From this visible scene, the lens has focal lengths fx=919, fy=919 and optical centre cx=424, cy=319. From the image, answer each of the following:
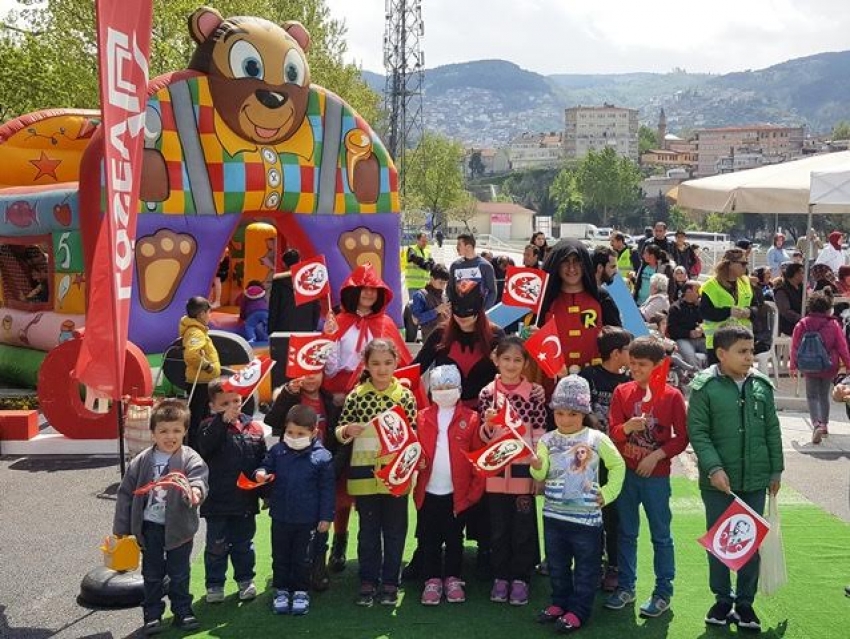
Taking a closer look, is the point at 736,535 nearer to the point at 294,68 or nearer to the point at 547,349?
the point at 547,349

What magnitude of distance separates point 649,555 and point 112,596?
2.97 m

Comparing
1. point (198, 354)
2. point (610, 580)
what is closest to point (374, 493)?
point (610, 580)

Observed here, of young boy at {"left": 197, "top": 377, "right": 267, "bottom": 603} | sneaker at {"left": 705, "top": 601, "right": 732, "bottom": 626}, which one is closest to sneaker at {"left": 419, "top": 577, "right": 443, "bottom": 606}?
young boy at {"left": 197, "top": 377, "right": 267, "bottom": 603}

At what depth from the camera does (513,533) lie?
15.3 feet

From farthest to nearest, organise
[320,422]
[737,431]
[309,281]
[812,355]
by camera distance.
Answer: [812,355], [309,281], [320,422], [737,431]

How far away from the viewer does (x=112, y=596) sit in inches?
184

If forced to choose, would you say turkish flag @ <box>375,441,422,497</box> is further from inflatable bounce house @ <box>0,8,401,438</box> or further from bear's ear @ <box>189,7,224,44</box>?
bear's ear @ <box>189,7,224,44</box>

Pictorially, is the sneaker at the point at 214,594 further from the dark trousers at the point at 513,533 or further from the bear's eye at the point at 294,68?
the bear's eye at the point at 294,68

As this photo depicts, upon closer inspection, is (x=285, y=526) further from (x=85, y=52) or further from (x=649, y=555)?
(x=85, y=52)

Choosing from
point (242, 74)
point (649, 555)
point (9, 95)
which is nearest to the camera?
point (649, 555)

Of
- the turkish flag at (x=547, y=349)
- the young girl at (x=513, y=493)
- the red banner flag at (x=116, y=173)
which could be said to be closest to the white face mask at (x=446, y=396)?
the young girl at (x=513, y=493)

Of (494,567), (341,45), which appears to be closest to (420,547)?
(494,567)

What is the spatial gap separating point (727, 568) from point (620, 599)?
55cm

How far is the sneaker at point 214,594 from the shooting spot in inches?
185
